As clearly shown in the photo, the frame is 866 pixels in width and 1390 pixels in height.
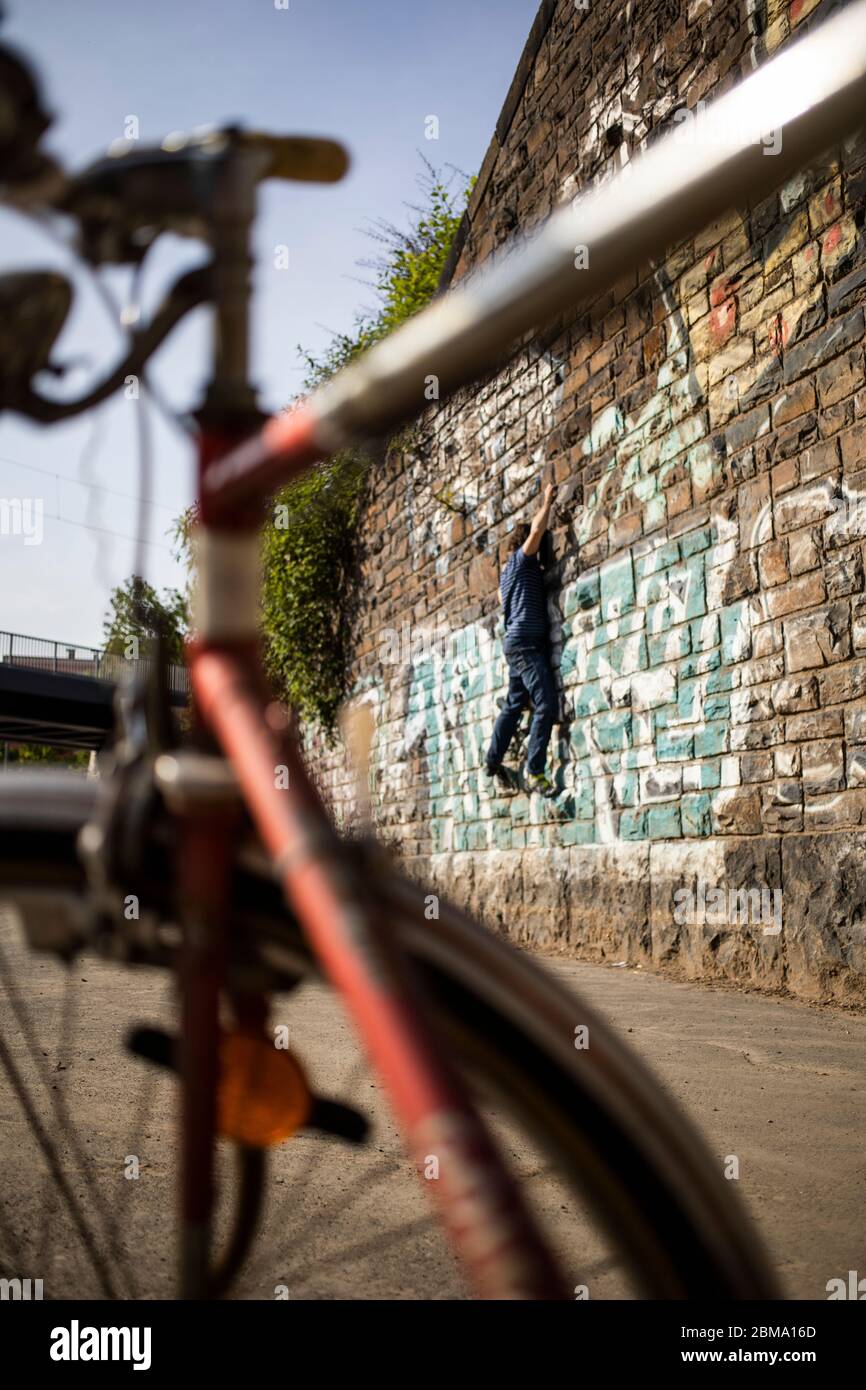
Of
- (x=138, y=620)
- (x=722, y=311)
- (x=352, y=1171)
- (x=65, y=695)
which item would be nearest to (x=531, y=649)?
(x=722, y=311)

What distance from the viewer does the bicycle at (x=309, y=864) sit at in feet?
1.91

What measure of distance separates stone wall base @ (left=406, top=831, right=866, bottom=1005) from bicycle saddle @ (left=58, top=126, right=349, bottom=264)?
150 inches

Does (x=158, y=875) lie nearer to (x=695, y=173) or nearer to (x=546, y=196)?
(x=695, y=173)

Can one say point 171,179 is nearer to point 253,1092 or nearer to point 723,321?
point 253,1092

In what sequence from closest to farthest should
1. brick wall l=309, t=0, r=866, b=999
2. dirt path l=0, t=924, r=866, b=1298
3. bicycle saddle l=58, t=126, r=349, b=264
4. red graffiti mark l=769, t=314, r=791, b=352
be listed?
1. bicycle saddle l=58, t=126, r=349, b=264
2. dirt path l=0, t=924, r=866, b=1298
3. brick wall l=309, t=0, r=866, b=999
4. red graffiti mark l=769, t=314, r=791, b=352

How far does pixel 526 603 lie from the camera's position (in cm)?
676

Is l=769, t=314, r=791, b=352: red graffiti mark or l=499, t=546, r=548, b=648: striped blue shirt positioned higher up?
l=769, t=314, r=791, b=352: red graffiti mark

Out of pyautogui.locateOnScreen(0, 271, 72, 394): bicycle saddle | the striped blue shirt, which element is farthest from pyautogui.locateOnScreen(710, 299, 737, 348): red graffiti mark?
pyautogui.locateOnScreen(0, 271, 72, 394): bicycle saddle

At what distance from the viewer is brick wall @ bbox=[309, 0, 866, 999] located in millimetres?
4375

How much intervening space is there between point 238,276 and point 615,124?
6355mm

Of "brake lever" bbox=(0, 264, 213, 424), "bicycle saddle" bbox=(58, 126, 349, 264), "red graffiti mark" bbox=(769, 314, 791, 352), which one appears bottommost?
"brake lever" bbox=(0, 264, 213, 424)

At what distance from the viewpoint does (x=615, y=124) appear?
6.26 meters

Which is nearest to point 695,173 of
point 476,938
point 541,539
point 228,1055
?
point 476,938

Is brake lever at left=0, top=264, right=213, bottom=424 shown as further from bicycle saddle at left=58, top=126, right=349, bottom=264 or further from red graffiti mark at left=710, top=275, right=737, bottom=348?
red graffiti mark at left=710, top=275, right=737, bottom=348
